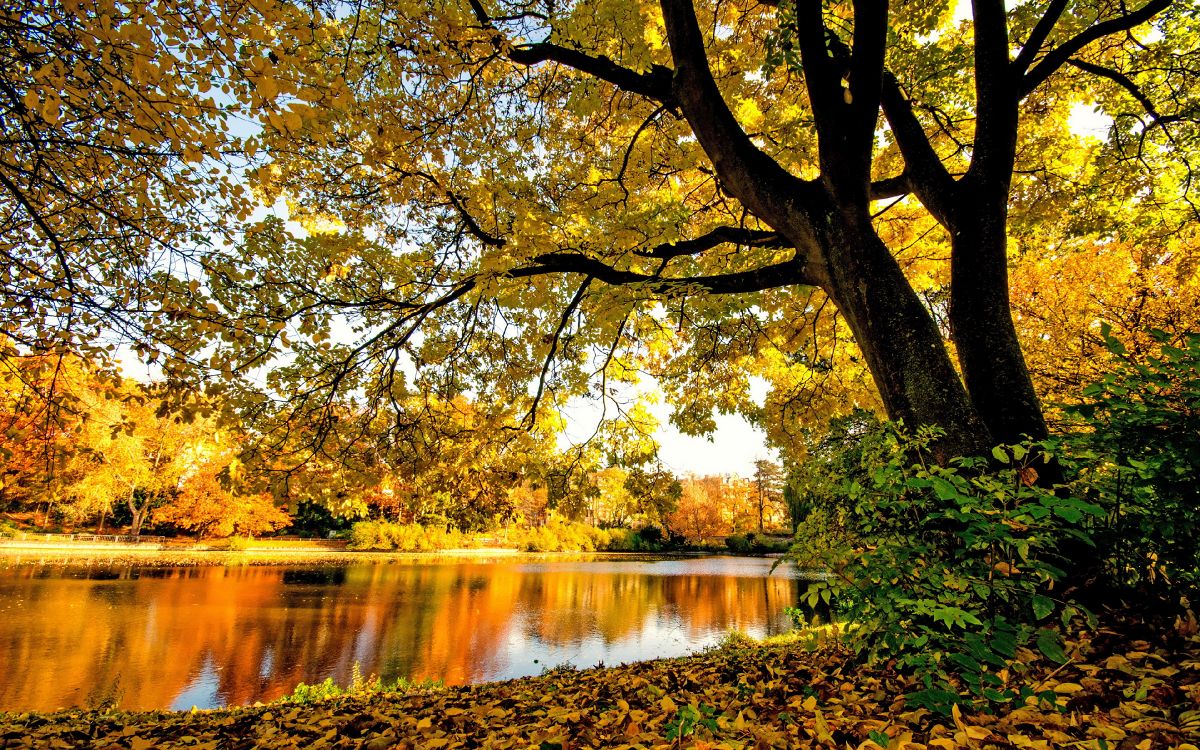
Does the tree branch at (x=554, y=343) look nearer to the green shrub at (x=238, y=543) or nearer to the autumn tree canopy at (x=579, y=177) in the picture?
the autumn tree canopy at (x=579, y=177)

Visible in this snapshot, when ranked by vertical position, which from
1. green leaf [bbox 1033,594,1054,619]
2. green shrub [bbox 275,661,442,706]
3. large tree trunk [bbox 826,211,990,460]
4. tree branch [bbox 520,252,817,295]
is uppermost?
tree branch [bbox 520,252,817,295]

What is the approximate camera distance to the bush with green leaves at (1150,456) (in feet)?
6.17

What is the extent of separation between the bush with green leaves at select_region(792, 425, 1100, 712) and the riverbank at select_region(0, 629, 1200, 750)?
0.17 metres

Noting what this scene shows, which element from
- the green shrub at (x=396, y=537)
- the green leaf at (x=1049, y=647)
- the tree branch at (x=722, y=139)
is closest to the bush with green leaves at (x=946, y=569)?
the green leaf at (x=1049, y=647)

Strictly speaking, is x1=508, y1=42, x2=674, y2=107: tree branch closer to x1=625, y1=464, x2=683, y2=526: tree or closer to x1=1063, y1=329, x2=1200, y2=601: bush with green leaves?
x1=1063, y1=329, x2=1200, y2=601: bush with green leaves

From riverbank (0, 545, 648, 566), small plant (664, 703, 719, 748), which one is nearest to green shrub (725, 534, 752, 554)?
riverbank (0, 545, 648, 566)

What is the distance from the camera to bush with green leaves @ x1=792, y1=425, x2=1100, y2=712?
5.40 ft

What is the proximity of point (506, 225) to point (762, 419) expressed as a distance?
211 inches

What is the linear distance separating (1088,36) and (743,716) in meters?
5.20

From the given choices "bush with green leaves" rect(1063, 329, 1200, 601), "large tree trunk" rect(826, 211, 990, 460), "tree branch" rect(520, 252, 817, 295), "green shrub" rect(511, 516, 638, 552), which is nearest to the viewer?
"bush with green leaves" rect(1063, 329, 1200, 601)

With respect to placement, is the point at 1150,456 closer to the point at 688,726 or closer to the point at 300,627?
the point at 688,726

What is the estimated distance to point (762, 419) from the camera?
870 cm

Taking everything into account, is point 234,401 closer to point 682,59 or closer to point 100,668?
point 682,59

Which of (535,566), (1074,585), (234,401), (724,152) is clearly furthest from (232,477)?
(535,566)
